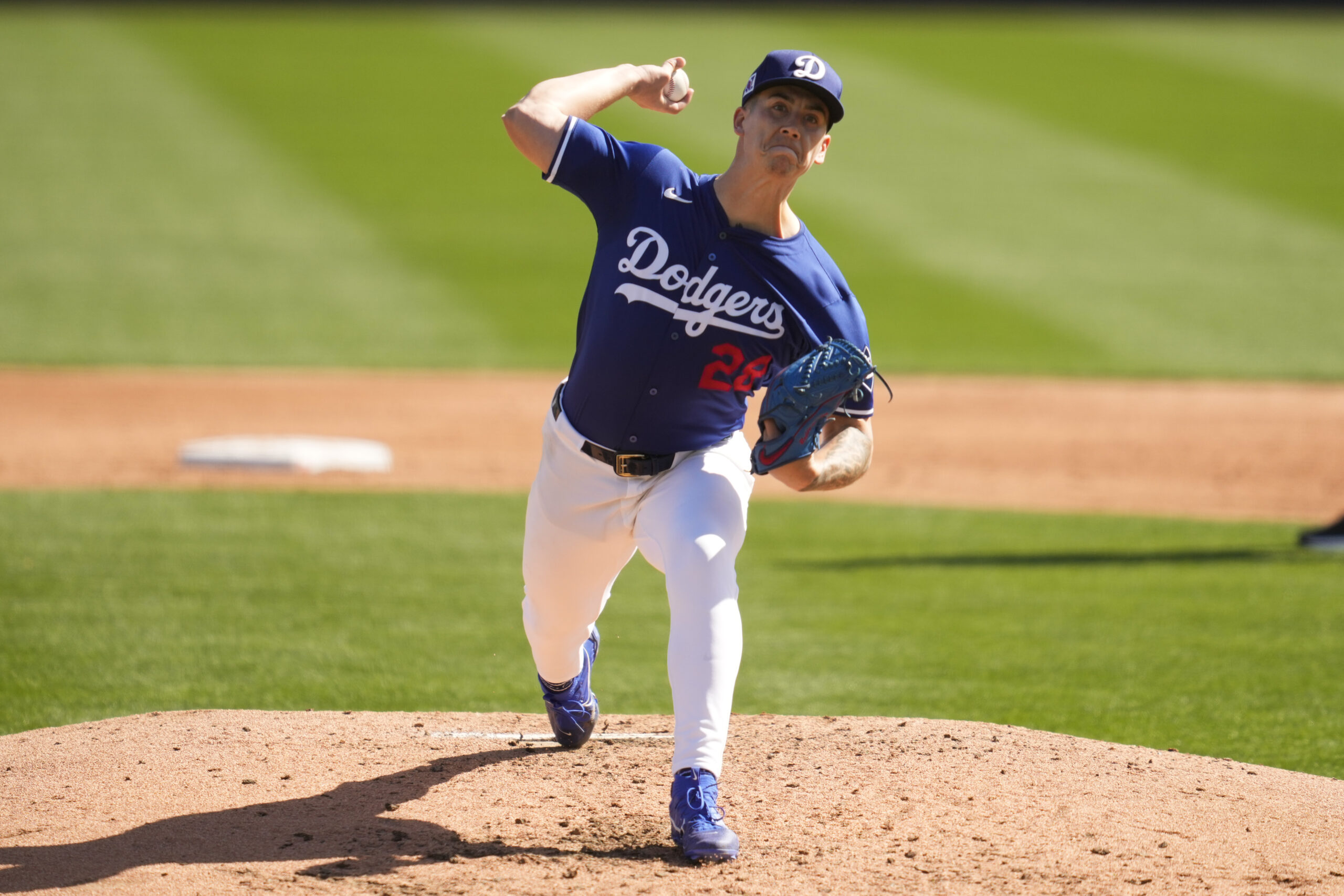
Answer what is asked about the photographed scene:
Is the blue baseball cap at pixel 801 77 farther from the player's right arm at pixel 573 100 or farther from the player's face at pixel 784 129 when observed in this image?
the player's right arm at pixel 573 100

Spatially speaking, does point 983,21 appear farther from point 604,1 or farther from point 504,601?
point 504,601

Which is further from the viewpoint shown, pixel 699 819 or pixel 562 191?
pixel 562 191

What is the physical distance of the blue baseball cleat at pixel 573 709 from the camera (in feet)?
15.0

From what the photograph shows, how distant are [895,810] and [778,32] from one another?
22.6m

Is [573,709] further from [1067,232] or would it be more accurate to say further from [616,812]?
[1067,232]

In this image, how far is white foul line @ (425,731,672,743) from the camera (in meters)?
4.79

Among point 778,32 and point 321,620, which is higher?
point 778,32

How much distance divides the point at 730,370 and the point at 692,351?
0.38 ft

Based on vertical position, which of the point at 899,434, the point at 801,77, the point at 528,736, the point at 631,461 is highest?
the point at 899,434

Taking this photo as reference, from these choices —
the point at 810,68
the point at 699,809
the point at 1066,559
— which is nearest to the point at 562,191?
the point at 1066,559

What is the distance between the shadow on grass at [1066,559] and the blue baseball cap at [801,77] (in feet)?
12.5

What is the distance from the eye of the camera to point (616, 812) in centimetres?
414

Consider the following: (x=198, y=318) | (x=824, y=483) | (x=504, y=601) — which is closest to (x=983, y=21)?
(x=198, y=318)

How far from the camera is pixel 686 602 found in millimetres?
3846
